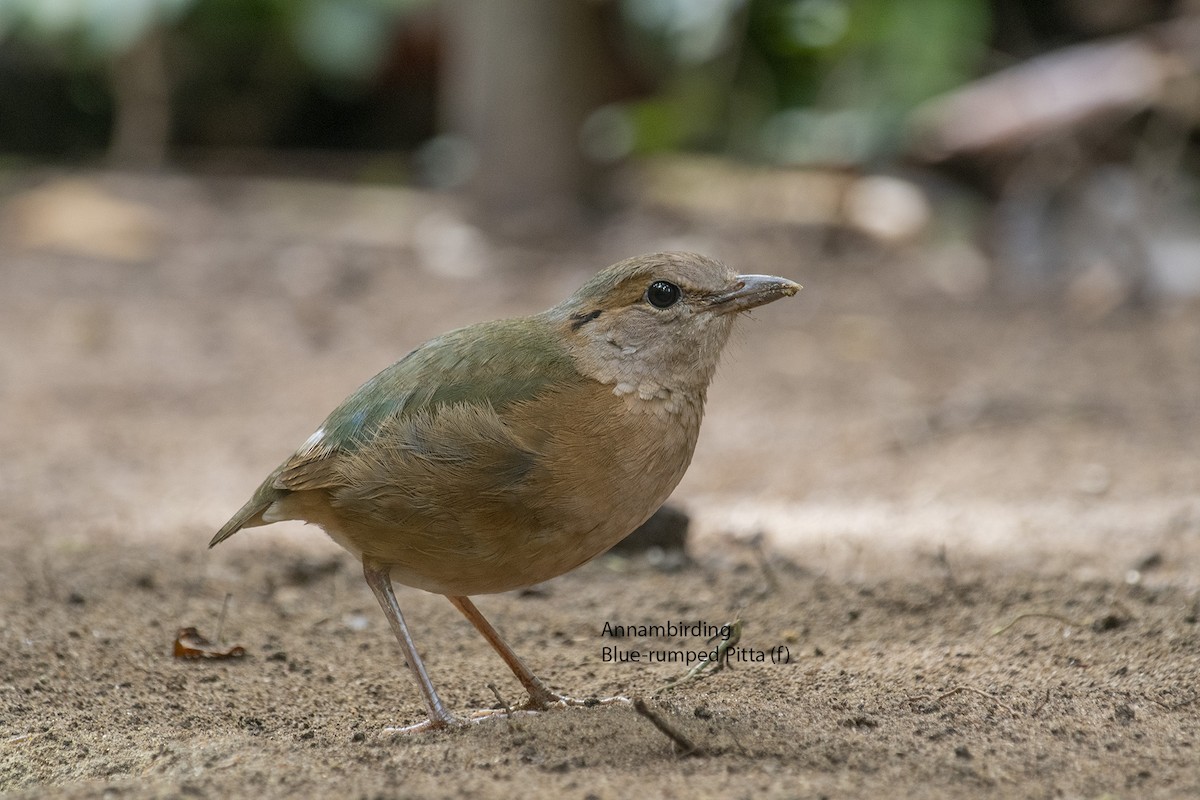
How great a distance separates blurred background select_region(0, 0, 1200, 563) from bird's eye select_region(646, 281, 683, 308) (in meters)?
1.91

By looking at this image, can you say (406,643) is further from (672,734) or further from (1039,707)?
(1039,707)

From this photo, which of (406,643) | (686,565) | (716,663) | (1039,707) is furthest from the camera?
(686,565)

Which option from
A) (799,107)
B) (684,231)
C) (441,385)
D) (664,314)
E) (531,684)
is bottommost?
(531,684)

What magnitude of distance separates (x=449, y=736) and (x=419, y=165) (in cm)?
1179

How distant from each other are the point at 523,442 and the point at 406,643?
761 millimetres

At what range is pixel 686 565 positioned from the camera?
5176 millimetres

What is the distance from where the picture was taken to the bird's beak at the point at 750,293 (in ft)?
12.5

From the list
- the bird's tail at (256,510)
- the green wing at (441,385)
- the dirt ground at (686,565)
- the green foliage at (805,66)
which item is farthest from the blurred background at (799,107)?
the bird's tail at (256,510)

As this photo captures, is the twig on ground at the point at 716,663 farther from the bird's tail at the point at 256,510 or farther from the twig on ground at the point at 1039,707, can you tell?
the bird's tail at the point at 256,510

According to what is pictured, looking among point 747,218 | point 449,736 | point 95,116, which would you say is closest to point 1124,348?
point 747,218

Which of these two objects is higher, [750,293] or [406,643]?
[750,293]

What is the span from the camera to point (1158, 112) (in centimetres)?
963

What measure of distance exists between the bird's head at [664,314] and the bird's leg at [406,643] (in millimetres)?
872

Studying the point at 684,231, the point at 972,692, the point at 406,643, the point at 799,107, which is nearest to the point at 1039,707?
the point at 972,692
